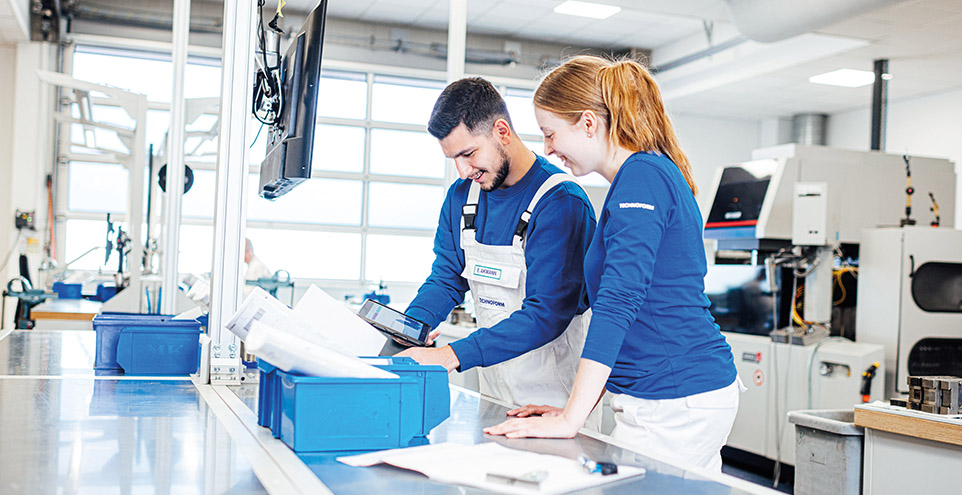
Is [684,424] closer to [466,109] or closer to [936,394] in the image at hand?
[466,109]

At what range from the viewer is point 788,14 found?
4930mm

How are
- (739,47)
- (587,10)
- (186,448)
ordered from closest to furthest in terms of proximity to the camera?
1. (186,448)
2. (587,10)
3. (739,47)

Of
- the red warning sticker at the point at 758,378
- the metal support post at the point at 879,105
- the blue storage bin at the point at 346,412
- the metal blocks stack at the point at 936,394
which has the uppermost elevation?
the metal support post at the point at 879,105

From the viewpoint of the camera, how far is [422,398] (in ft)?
3.78

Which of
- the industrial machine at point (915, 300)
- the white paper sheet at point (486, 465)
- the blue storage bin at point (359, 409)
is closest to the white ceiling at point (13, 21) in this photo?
the industrial machine at point (915, 300)

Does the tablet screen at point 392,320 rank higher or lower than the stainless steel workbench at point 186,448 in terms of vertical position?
higher

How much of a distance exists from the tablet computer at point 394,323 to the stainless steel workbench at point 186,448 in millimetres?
157

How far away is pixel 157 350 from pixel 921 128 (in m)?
8.44

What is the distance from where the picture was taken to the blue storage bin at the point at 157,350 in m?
2.04

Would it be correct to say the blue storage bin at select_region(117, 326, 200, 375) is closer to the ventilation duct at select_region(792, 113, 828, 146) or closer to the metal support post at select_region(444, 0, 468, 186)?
the metal support post at select_region(444, 0, 468, 186)

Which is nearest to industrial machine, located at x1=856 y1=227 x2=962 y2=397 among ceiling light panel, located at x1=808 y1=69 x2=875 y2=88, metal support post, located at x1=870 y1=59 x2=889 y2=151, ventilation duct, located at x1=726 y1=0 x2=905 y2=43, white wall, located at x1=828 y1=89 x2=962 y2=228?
ventilation duct, located at x1=726 y1=0 x2=905 y2=43

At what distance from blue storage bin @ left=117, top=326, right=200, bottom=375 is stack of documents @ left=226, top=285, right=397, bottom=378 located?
2.64 ft

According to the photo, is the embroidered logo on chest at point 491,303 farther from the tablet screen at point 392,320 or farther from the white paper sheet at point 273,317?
the white paper sheet at point 273,317

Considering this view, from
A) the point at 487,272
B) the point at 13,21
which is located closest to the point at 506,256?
the point at 487,272
